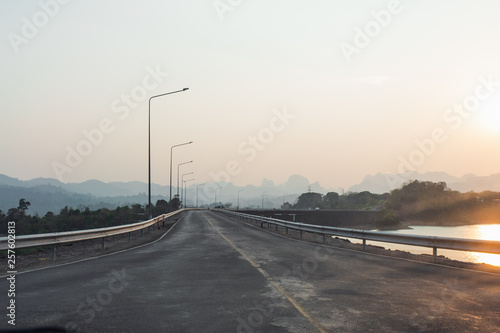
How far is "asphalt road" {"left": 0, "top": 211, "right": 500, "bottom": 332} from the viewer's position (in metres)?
5.92

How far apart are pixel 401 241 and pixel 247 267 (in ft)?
21.8

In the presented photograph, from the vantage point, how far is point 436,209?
101 m

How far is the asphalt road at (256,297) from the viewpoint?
592 centimetres

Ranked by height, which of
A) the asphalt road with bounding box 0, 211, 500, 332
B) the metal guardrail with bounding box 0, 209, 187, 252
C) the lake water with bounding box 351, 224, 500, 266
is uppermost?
the metal guardrail with bounding box 0, 209, 187, 252

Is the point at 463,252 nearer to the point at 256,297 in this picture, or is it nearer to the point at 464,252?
the point at 464,252

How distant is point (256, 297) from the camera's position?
7648 millimetres

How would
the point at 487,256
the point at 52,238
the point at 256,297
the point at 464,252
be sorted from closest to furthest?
the point at 256,297
the point at 52,238
the point at 464,252
the point at 487,256

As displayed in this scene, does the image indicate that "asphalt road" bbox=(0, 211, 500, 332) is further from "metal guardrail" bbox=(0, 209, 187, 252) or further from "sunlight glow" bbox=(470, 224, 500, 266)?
"sunlight glow" bbox=(470, 224, 500, 266)

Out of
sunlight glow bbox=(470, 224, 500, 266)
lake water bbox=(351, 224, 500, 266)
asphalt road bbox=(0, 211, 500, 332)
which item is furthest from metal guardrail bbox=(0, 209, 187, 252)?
sunlight glow bbox=(470, 224, 500, 266)

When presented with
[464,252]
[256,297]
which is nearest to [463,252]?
[464,252]

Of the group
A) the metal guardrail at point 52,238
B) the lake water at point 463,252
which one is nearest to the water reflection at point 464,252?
the lake water at point 463,252

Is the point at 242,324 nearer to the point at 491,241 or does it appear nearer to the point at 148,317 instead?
the point at 148,317

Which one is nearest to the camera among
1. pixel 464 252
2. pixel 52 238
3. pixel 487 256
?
pixel 52 238

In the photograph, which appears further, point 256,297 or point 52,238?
point 52,238
